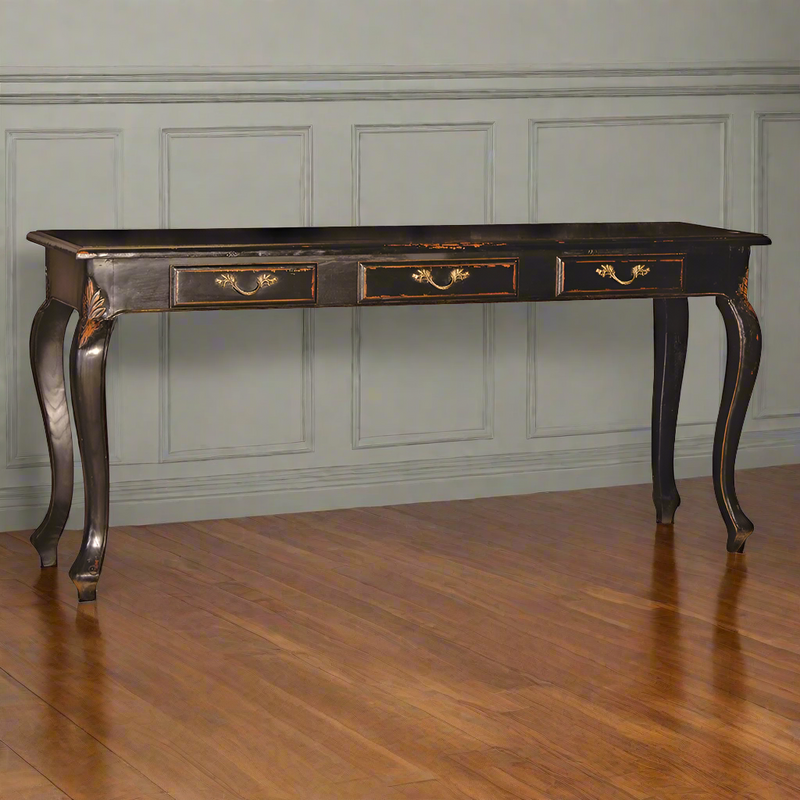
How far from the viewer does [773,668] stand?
8.58 feet

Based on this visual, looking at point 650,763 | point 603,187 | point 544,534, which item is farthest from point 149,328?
point 650,763

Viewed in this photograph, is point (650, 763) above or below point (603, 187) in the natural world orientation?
below

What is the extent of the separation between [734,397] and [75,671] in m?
1.90

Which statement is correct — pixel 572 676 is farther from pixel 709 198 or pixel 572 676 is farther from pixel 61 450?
pixel 709 198

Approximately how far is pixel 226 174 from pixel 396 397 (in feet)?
2.91

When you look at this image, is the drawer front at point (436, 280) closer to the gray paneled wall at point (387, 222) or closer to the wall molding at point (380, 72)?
the gray paneled wall at point (387, 222)

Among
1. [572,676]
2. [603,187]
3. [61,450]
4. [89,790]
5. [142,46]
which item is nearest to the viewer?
[89,790]

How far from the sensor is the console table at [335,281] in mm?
2988

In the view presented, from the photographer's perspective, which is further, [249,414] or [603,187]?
[603,187]

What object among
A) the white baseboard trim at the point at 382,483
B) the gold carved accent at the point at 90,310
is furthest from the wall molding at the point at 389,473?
the gold carved accent at the point at 90,310

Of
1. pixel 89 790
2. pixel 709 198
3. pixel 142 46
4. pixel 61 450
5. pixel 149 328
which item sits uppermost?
pixel 142 46

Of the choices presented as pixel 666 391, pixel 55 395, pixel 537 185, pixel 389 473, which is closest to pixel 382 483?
pixel 389 473

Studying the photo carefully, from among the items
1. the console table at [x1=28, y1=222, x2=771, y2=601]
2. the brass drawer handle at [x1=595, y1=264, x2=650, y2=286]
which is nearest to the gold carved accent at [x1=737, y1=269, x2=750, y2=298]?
the console table at [x1=28, y1=222, x2=771, y2=601]

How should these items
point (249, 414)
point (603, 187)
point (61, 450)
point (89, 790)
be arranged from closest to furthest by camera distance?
point (89, 790), point (61, 450), point (249, 414), point (603, 187)
